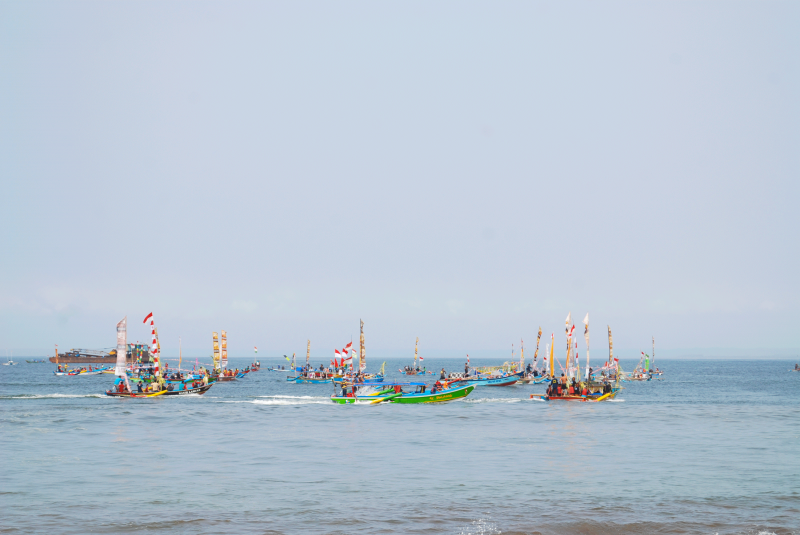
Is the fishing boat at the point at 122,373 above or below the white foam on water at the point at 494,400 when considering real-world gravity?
above

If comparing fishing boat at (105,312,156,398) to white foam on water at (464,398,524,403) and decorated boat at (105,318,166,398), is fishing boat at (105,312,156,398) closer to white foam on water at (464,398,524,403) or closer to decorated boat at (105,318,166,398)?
decorated boat at (105,318,166,398)

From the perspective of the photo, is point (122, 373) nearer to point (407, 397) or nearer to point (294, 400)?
point (294, 400)

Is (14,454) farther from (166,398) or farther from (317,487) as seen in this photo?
(166,398)

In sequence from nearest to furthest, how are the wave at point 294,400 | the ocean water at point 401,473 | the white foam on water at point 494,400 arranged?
the ocean water at point 401,473, the wave at point 294,400, the white foam on water at point 494,400

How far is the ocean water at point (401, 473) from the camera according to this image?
22891mm

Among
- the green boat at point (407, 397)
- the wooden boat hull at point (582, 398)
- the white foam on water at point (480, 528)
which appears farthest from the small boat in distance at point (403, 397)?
the white foam on water at point (480, 528)

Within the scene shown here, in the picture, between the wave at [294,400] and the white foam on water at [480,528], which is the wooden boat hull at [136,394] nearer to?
the wave at [294,400]

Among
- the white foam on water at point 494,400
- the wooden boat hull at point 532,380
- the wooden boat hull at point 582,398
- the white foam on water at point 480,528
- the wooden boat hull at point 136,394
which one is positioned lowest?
the wooden boat hull at point 532,380

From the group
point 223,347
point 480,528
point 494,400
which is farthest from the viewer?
point 223,347

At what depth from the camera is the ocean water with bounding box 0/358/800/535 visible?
75.1ft

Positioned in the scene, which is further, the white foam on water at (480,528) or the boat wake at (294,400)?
the boat wake at (294,400)

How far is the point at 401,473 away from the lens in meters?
31.6

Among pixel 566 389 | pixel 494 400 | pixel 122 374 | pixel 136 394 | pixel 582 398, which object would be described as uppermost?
pixel 122 374

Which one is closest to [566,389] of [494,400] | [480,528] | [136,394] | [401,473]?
[494,400]
